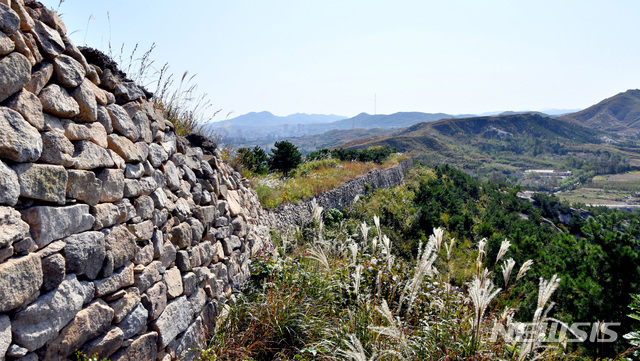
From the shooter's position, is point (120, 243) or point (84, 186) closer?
point (84, 186)

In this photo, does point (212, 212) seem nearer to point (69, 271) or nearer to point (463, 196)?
point (69, 271)

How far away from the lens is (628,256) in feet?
16.5

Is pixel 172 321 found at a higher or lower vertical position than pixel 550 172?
higher

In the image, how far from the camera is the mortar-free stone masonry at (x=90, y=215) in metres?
1.77

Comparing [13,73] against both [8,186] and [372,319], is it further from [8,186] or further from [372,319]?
[372,319]

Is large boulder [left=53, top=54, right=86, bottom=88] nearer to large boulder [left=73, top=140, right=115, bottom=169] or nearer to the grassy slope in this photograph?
large boulder [left=73, top=140, right=115, bottom=169]

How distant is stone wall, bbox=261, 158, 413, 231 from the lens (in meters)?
7.54

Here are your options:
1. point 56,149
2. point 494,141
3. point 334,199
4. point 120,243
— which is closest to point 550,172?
point 494,141

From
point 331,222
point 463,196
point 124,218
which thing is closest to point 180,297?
point 124,218

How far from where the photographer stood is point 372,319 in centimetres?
307

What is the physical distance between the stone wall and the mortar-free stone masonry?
2823 mm

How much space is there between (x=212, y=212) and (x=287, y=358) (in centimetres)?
176

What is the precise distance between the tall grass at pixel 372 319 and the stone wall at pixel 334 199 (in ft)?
7.80

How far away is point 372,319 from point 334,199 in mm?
9225
